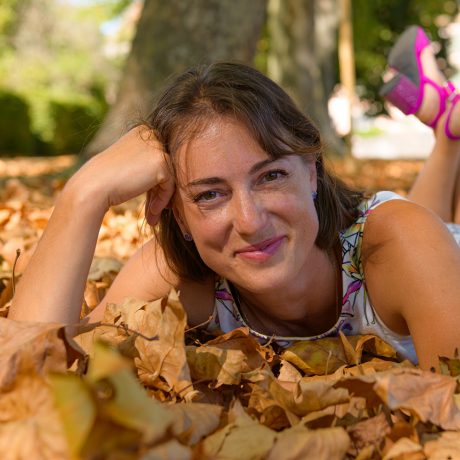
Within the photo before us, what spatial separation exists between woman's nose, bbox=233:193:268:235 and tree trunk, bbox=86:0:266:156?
16.2ft

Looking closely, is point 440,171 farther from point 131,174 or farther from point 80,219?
point 80,219

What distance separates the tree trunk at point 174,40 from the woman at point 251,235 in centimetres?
439

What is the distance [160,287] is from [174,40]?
4698 millimetres

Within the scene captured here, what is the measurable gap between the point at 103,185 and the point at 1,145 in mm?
19959

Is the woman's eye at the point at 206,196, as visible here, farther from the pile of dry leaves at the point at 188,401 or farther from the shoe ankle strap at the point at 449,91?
the shoe ankle strap at the point at 449,91

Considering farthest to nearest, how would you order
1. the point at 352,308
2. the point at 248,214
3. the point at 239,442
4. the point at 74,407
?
1. the point at 352,308
2. the point at 248,214
3. the point at 239,442
4. the point at 74,407

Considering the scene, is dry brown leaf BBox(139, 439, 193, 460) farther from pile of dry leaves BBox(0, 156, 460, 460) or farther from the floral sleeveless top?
the floral sleeveless top

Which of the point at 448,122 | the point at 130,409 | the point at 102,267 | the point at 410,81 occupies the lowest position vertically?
the point at 102,267

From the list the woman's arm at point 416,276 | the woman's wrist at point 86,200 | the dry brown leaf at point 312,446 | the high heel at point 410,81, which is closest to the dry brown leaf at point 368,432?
the dry brown leaf at point 312,446

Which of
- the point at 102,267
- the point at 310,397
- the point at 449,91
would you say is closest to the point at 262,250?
the point at 310,397

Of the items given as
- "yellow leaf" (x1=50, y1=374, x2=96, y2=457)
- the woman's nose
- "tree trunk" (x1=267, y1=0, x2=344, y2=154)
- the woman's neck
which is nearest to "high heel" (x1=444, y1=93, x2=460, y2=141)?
the woman's neck

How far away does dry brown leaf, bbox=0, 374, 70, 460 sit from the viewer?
3.90 feet

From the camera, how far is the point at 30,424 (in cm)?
125

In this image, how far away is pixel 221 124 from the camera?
208 centimetres
